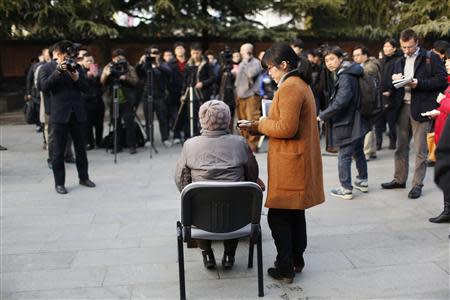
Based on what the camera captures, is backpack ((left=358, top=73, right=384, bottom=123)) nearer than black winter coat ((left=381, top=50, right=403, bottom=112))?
Yes

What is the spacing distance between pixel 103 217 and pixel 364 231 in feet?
9.38

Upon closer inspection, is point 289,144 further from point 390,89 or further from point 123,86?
point 123,86

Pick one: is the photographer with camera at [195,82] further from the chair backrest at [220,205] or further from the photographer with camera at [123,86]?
the chair backrest at [220,205]

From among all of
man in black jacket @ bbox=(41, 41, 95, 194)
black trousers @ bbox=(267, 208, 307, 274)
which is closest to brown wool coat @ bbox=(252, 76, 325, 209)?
black trousers @ bbox=(267, 208, 307, 274)

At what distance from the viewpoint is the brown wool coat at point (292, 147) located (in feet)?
12.4

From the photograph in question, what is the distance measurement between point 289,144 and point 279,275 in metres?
1.07

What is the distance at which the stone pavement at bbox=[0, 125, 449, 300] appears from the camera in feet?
13.4

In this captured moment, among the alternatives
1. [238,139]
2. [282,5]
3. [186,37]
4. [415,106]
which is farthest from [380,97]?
[186,37]

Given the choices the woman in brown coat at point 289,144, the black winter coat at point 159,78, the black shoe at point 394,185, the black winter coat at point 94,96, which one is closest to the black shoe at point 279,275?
the woman in brown coat at point 289,144

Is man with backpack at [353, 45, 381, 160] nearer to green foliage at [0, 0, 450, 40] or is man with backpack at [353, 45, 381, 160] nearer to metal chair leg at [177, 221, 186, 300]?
metal chair leg at [177, 221, 186, 300]

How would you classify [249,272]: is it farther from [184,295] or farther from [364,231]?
[364,231]

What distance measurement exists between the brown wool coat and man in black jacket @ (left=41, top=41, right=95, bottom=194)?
3.59m

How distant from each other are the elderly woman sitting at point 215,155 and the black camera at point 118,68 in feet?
18.1

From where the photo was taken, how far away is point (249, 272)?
14.4 feet
